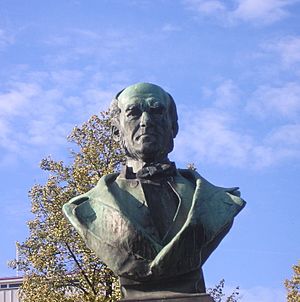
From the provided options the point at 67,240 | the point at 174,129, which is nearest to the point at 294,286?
the point at 67,240

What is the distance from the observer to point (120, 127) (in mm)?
6629

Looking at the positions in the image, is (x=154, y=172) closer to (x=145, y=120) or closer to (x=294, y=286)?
(x=145, y=120)

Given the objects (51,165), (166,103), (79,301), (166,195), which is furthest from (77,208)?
(51,165)

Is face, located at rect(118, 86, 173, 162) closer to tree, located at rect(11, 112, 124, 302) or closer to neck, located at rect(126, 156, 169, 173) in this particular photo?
neck, located at rect(126, 156, 169, 173)

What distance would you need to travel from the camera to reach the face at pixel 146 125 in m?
6.40

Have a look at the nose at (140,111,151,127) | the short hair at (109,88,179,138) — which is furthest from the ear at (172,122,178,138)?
the nose at (140,111,151,127)

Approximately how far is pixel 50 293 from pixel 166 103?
40.3 feet

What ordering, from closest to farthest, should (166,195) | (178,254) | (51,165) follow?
(178,254) → (166,195) → (51,165)

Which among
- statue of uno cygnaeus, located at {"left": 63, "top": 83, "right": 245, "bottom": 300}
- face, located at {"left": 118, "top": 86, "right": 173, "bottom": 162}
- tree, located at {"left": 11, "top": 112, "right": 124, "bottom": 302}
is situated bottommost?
statue of uno cygnaeus, located at {"left": 63, "top": 83, "right": 245, "bottom": 300}

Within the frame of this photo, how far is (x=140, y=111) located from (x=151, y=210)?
2.58 feet

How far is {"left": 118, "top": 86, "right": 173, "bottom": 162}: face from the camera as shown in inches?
252

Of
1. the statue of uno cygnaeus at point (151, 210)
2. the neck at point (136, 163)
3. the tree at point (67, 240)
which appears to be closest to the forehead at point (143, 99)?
the statue of uno cygnaeus at point (151, 210)

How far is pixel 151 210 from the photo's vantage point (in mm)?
6352

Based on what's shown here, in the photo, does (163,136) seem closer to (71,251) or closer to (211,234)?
(211,234)
